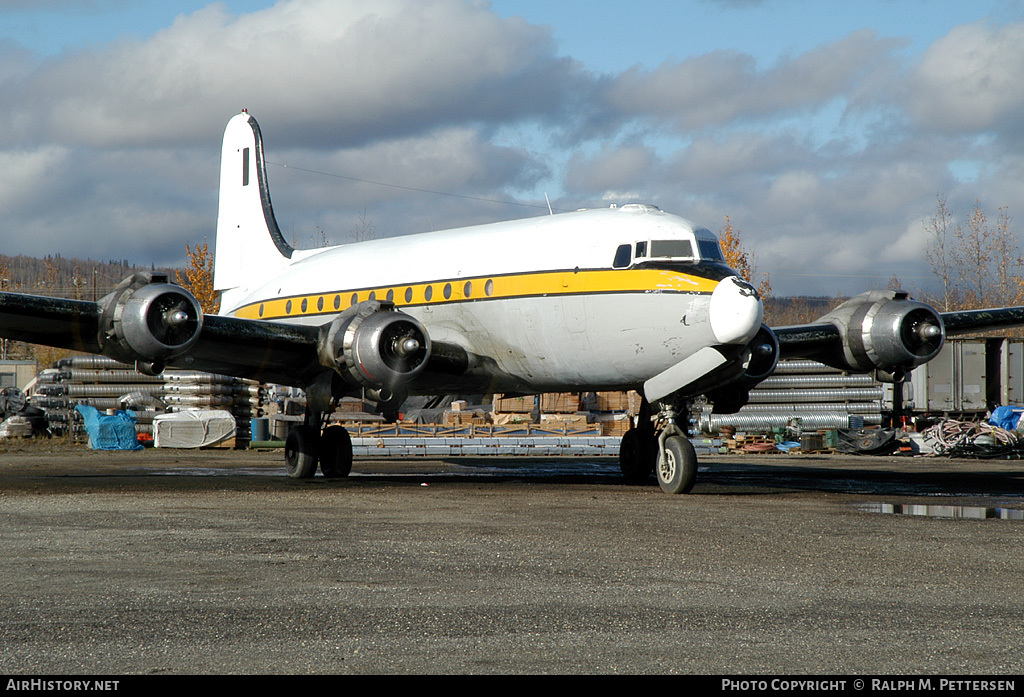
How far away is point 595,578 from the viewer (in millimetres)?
7188

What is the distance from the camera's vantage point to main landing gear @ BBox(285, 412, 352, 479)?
17453 millimetres

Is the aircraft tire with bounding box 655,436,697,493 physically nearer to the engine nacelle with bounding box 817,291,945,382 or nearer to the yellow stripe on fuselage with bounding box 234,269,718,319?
the yellow stripe on fuselage with bounding box 234,269,718,319

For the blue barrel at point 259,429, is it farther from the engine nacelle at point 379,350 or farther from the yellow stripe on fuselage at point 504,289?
the engine nacelle at point 379,350

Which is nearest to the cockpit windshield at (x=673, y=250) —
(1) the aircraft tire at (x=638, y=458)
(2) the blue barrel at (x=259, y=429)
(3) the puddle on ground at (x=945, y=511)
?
→ (3) the puddle on ground at (x=945, y=511)

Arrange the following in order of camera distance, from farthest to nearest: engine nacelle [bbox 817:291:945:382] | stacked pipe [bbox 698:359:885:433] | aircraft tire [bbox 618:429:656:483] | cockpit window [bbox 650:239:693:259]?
stacked pipe [bbox 698:359:885:433], aircraft tire [bbox 618:429:656:483], engine nacelle [bbox 817:291:945:382], cockpit window [bbox 650:239:693:259]

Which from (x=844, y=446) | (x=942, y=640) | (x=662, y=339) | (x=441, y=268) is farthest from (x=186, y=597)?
(x=844, y=446)

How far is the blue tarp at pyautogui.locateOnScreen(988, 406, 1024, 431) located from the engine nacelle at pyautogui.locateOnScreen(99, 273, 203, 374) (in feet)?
84.5

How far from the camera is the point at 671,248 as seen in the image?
1416cm

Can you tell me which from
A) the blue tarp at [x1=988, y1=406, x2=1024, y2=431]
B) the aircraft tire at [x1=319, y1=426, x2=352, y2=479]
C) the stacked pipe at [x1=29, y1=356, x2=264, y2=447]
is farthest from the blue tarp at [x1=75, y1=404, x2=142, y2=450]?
the blue tarp at [x1=988, y1=406, x2=1024, y2=431]

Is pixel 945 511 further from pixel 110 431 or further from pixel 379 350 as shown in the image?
pixel 110 431

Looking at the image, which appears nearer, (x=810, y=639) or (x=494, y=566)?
(x=810, y=639)

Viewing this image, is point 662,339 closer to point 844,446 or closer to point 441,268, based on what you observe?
point 441,268

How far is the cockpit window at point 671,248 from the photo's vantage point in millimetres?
14070
